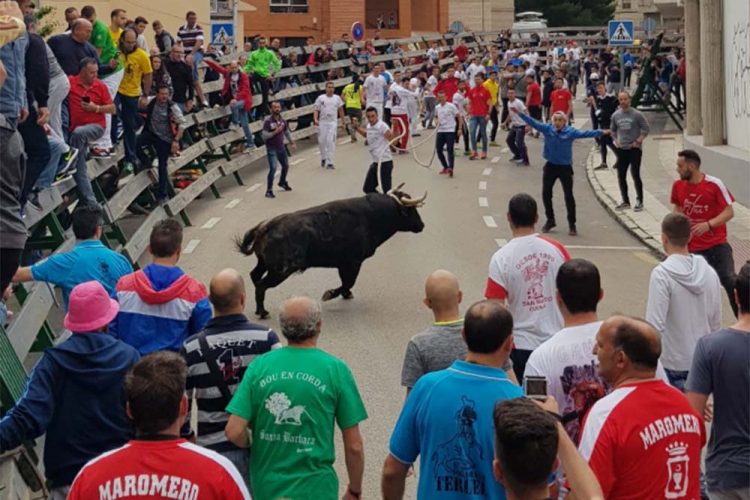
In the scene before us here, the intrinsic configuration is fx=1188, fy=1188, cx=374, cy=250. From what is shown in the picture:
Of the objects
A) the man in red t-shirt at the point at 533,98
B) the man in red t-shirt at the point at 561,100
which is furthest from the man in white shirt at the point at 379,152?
the man in red t-shirt at the point at 533,98

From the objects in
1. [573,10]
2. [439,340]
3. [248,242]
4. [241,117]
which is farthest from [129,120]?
[573,10]

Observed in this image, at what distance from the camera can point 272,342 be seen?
21.3 feet

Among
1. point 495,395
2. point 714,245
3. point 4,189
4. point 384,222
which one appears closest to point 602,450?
point 495,395

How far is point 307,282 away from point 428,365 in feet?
32.2

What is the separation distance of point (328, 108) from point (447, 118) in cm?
274

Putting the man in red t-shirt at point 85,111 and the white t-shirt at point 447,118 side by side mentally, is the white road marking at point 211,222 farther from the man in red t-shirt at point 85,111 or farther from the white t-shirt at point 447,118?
the white t-shirt at point 447,118

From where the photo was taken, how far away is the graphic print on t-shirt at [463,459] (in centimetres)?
527

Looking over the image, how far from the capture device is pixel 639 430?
202 inches

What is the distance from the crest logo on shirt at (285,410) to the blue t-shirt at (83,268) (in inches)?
114

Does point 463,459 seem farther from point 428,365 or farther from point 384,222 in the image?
point 384,222

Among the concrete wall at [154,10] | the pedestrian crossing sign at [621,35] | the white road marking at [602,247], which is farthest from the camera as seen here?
the pedestrian crossing sign at [621,35]

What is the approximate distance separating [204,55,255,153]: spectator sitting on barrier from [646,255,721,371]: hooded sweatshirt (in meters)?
18.2

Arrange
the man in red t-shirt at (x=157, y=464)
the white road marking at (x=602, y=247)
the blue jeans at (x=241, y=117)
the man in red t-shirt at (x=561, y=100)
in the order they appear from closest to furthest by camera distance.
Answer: the man in red t-shirt at (x=157, y=464), the white road marking at (x=602, y=247), the blue jeans at (x=241, y=117), the man in red t-shirt at (x=561, y=100)

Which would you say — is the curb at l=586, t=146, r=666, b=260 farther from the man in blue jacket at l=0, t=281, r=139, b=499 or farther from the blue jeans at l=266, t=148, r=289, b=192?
the man in blue jacket at l=0, t=281, r=139, b=499
